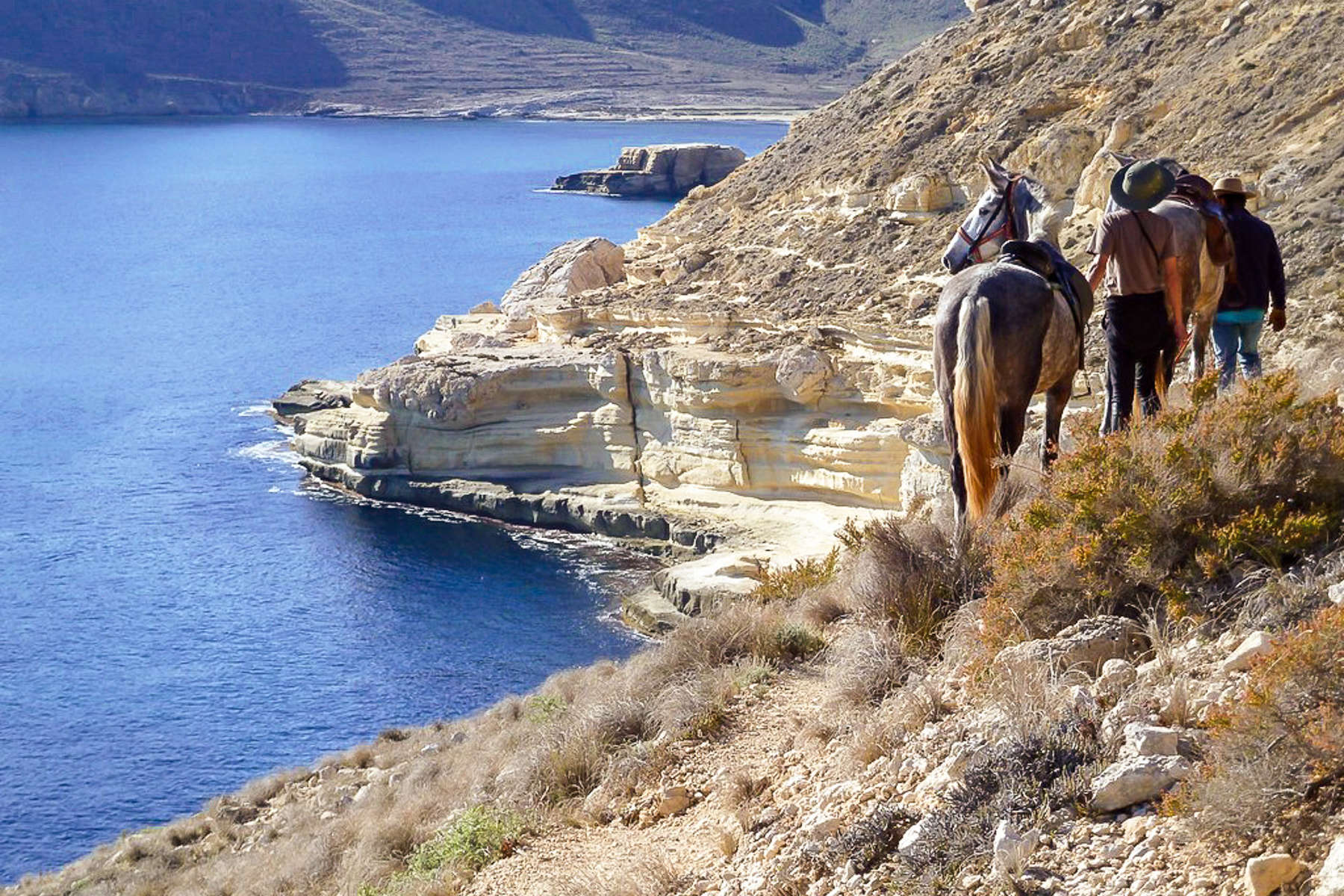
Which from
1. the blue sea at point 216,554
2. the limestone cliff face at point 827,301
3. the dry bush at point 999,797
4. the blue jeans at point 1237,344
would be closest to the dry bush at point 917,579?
the dry bush at point 999,797

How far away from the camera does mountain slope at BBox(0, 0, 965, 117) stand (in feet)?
480

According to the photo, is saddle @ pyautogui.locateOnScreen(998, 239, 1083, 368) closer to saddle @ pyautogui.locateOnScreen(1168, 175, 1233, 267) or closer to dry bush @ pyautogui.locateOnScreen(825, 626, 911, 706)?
saddle @ pyautogui.locateOnScreen(1168, 175, 1233, 267)

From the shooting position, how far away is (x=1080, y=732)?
19.2ft

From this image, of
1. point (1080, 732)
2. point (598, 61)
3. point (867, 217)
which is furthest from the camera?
point (598, 61)

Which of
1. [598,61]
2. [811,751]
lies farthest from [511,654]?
[598,61]

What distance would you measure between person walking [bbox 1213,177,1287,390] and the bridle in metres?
1.84

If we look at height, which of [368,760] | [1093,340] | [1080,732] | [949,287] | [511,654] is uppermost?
[949,287]

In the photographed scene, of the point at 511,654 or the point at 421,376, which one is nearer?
the point at 511,654

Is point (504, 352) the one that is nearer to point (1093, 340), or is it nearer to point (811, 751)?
point (1093, 340)

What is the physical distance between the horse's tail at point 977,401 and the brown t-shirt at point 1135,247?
45.9 inches

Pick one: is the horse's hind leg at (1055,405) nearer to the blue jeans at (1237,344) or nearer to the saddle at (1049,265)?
the saddle at (1049,265)

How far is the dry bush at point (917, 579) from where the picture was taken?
8.11 m

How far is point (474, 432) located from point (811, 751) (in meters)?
30.5

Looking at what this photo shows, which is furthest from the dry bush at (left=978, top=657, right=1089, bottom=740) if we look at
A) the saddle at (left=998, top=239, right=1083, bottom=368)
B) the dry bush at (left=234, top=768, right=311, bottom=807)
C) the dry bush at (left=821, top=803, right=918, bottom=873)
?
the dry bush at (left=234, top=768, right=311, bottom=807)
